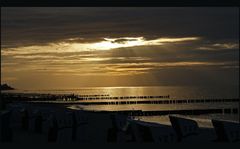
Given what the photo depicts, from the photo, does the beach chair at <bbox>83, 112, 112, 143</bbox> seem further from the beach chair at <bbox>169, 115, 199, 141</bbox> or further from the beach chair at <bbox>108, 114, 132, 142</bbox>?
the beach chair at <bbox>169, 115, 199, 141</bbox>

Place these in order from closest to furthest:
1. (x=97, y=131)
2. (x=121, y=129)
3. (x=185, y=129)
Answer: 1. (x=185, y=129)
2. (x=121, y=129)
3. (x=97, y=131)

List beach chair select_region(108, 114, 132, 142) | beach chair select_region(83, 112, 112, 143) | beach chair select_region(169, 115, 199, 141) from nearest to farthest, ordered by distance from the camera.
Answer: beach chair select_region(169, 115, 199, 141), beach chair select_region(83, 112, 112, 143), beach chair select_region(108, 114, 132, 142)

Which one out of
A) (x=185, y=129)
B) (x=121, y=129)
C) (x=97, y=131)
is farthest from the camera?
(x=97, y=131)

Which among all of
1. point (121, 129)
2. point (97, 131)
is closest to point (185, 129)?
point (121, 129)

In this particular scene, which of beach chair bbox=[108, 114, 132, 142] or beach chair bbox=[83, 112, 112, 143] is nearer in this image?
beach chair bbox=[83, 112, 112, 143]

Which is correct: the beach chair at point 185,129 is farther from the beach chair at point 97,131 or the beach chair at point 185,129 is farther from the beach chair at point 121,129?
the beach chair at point 121,129

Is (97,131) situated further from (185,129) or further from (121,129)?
(185,129)

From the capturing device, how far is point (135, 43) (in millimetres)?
4094

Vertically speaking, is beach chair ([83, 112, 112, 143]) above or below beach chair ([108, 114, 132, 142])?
below

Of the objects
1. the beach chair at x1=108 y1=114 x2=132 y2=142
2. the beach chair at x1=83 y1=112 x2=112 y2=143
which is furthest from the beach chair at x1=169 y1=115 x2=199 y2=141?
the beach chair at x1=108 y1=114 x2=132 y2=142
